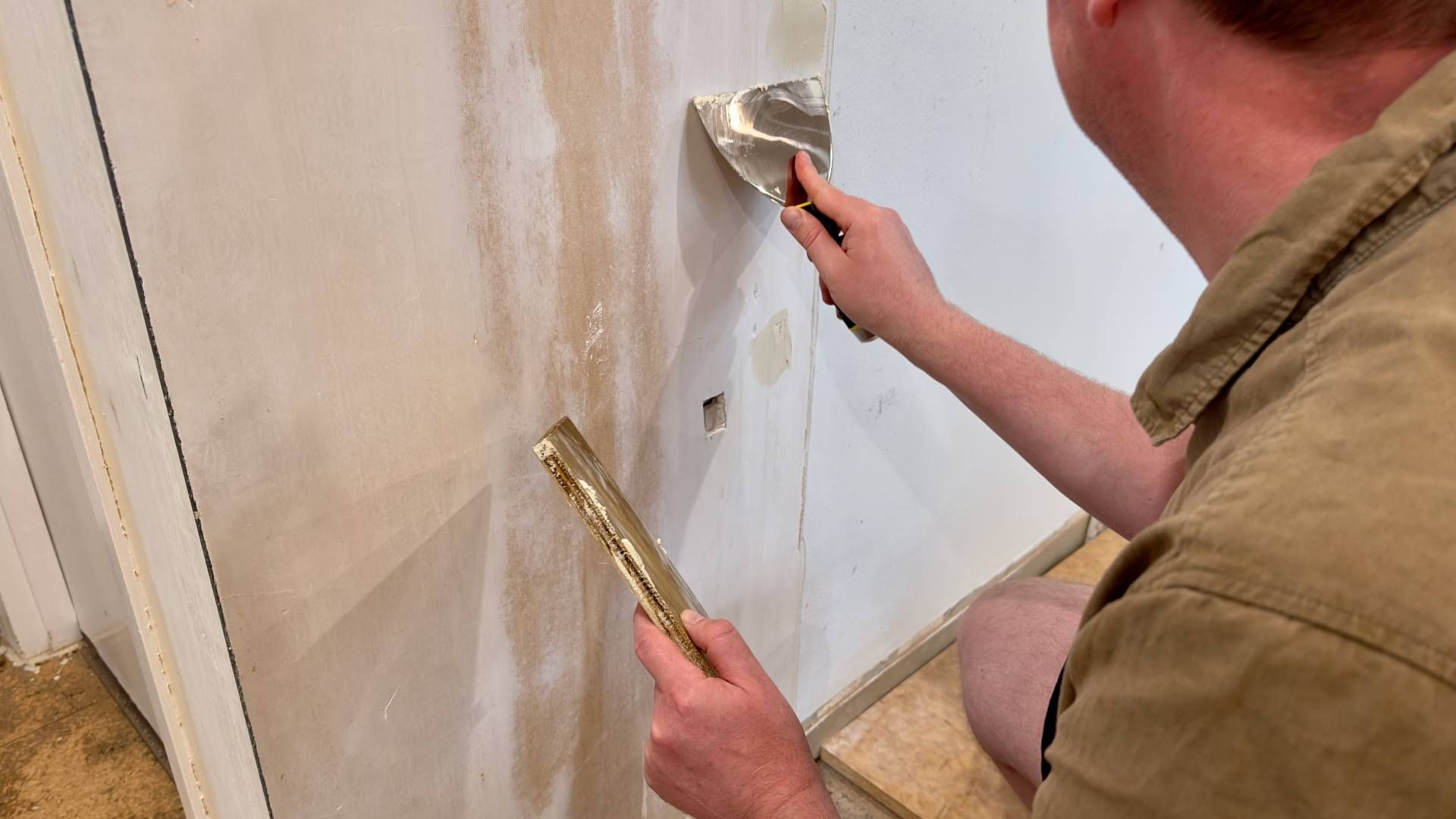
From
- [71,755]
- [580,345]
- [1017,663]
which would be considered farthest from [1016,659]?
[71,755]

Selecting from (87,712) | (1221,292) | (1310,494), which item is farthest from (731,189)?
(87,712)

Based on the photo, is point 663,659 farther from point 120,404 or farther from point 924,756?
point 924,756

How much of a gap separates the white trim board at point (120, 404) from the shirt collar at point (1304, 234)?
65 cm

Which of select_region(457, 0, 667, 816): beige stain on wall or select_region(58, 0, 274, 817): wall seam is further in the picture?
select_region(457, 0, 667, 816): beige stain on wall

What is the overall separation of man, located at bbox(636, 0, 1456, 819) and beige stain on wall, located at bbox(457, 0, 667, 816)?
0.17 m

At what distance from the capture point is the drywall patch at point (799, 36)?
34.7 inches

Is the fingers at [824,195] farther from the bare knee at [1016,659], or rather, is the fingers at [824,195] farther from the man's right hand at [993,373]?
the bare knee at [1016,659]

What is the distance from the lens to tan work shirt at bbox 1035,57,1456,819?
391mm

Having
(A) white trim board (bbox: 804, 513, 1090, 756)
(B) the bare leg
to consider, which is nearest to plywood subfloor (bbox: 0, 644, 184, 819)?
(A) white trim board (bbox: 804, 513, 1090, 756)

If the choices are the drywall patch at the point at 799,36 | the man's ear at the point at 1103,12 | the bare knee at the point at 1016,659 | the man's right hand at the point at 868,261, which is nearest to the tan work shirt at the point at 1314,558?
the man's ear at the point at 1103,12

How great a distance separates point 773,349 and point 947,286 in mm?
345

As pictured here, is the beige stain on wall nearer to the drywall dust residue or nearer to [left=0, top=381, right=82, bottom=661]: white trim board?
the drywall dust residue

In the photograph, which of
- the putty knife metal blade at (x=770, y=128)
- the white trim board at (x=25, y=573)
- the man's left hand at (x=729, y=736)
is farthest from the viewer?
the white trim board at (x=25, y=573)

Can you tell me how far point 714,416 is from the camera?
100 cm
